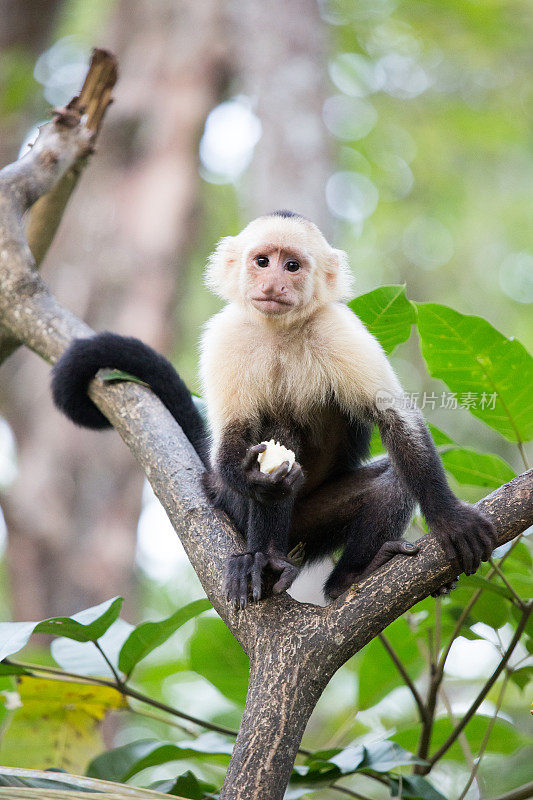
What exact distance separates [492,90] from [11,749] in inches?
314

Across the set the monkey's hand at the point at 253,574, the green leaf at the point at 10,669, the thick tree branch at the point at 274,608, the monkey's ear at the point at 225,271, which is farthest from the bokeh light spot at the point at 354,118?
the green leaf at the point at 10,669

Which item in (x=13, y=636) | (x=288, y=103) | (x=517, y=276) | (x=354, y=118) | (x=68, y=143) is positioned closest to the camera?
(x=13, y=636)

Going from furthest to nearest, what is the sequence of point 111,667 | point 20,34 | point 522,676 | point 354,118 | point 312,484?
point 354,118, point 20,34, point 312,484, point 522,676, point 111,667

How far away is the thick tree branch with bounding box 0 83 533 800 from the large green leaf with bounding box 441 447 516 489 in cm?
38

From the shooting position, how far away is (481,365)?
195 cm

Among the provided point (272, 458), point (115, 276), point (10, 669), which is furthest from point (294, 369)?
point (115, 276)

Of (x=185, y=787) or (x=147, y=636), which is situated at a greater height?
(x=147, y=636)

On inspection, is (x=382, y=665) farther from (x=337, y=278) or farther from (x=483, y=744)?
(x=337, y=278)

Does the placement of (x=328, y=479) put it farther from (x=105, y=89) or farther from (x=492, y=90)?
(x=492, y=90)

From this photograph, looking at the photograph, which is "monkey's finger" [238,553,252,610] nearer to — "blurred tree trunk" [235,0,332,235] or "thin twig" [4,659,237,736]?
"thin twig" [4,659,237,736]

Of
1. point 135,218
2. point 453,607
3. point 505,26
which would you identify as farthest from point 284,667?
point 505,26

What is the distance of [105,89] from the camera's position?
3.12m

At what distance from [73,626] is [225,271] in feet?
4.53

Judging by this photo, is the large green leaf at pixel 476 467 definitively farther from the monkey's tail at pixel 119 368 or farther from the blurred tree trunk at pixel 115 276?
the blurred tree trunk at pixel 115 276
